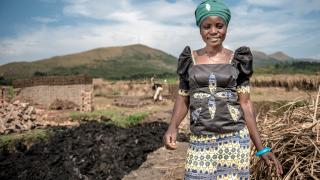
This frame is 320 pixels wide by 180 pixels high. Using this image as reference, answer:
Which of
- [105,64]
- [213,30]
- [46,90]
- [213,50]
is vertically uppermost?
[105,64]

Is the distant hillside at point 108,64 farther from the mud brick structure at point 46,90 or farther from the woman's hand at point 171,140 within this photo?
the woman's hand at point 171,140

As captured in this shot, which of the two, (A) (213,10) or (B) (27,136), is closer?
(A) (213,10)

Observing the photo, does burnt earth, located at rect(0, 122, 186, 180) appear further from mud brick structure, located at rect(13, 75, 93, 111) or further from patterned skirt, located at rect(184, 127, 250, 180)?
mud brick structure, located at rect(13, 75, 93, 111)

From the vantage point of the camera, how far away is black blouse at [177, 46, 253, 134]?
7.88 ft

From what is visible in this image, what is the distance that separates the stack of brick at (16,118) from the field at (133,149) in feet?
1.83

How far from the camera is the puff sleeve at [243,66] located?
8.04 ft

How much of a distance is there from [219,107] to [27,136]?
8.61 meters

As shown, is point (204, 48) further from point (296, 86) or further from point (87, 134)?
point (296, 86)

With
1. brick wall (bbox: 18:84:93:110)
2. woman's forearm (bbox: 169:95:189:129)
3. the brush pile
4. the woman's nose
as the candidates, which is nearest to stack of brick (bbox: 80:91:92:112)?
brick wall (bbox: 18:84:93:110)

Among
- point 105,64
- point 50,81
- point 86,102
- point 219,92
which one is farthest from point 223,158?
point 105,64

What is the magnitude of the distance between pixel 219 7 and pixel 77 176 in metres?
5.92

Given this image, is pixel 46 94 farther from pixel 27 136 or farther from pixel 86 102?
pixel 27 136

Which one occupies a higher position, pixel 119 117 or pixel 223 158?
pixel 223 158

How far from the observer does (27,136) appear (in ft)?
33.1
